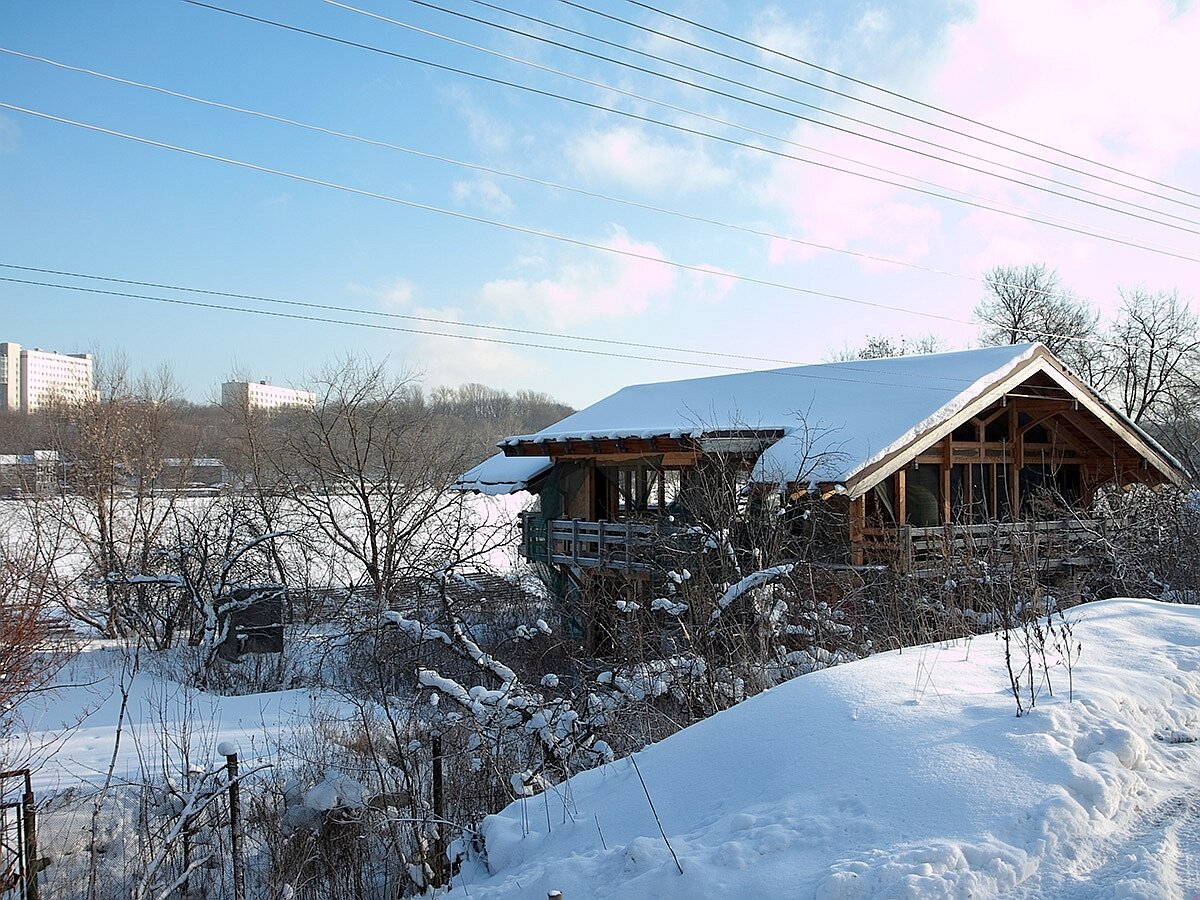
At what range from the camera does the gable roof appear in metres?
13.0

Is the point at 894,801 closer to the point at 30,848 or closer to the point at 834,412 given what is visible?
the point at 30,848

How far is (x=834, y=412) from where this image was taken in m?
15.1

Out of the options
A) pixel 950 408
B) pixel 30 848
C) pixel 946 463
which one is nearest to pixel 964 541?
pixel 950 408

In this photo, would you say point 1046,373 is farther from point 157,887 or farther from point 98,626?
point 98,626

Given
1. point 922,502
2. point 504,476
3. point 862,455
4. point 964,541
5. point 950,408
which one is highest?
point 950,408

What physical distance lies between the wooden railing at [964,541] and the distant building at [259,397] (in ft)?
52.4

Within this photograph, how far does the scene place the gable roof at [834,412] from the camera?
13.0 meters

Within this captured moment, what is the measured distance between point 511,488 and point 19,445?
15987mm

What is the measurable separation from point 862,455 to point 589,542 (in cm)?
648

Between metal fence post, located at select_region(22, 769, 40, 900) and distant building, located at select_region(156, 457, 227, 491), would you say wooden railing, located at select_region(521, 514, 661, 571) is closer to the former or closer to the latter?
distant building, located at select_region(156, 457, 227, 491)

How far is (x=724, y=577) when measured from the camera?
419 inches

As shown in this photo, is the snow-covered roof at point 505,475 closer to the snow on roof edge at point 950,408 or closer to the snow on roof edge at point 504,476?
the snow on roof edge at point 504,476

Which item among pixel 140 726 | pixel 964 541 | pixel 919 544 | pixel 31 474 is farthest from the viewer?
pixel 31 474

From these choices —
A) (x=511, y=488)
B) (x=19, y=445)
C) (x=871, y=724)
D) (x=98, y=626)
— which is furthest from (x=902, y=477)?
(x=19, y=445)
